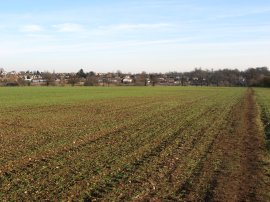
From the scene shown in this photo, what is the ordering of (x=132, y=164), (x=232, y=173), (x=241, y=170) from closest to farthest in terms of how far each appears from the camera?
(x=232, y=173)
(x=241, y=170)
(x=132, y=164)

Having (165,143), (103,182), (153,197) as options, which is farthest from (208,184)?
(165,143)

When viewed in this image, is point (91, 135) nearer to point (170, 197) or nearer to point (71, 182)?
point (71, 182)

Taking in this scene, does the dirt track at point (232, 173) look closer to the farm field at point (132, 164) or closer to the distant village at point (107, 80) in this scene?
the farm field at point (132, 164)

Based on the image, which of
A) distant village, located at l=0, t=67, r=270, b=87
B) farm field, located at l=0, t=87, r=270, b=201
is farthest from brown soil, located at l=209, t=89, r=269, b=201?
distant village, located at l=0, t=67, r=270, b=87

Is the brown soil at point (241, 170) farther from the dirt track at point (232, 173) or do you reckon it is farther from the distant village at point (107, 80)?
the distant village at point (107, 80)

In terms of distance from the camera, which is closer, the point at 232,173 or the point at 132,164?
the point at 232,173

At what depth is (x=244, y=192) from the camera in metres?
9.04

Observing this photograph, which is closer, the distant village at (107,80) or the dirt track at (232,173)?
the dirt track at (232,173)

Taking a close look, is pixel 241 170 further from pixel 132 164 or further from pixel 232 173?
pixel 132 164

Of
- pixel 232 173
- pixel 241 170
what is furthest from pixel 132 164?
pixel 241 170

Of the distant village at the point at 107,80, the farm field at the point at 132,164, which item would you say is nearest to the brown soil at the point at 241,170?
the farm field at the point at 132,164

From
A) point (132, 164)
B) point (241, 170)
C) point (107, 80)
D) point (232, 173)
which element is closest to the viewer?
point (232, 173)

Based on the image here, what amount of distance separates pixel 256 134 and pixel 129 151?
7931mm

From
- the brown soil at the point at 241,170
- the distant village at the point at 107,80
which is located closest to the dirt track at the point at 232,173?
the brown soil at the point at 241,170
